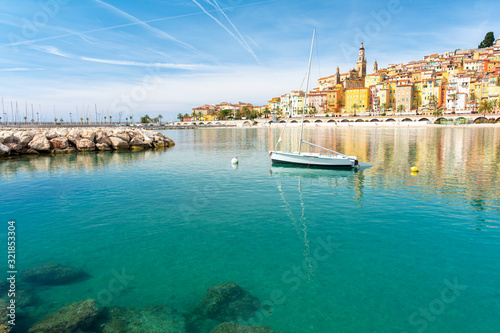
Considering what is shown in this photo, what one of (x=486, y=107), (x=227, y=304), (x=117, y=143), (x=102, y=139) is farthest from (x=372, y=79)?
(x=227, y=304)

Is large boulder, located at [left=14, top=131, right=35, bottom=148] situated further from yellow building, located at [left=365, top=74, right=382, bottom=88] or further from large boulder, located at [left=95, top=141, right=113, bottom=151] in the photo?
yellow building, located at [left=365, top=74, right=382, bottom=88]

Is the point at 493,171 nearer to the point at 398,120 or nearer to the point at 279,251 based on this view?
the point at 279,251

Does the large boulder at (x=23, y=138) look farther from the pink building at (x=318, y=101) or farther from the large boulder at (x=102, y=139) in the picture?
the pink building at (x=318, y=101)

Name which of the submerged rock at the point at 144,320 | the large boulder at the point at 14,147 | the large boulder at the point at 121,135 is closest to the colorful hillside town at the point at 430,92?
the large boulder at the point at 121,135

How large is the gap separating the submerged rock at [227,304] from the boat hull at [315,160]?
821 inches

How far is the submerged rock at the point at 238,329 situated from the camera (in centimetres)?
685

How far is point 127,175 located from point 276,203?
1508cm

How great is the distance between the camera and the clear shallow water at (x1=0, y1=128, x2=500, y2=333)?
25.9 ft

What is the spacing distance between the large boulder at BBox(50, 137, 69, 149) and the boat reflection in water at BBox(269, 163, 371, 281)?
108 ft

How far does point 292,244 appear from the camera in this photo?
37.5ft

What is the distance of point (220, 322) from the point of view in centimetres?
725

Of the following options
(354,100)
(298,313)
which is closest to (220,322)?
(298,313)

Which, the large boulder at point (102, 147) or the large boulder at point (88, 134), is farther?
the large boulder at point (88, 134)

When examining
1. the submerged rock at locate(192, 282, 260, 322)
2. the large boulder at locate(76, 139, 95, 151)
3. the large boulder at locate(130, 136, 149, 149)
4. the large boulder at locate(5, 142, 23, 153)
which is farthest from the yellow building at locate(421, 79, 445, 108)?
the submerged rock at locate(192, 282, 260, 322)
